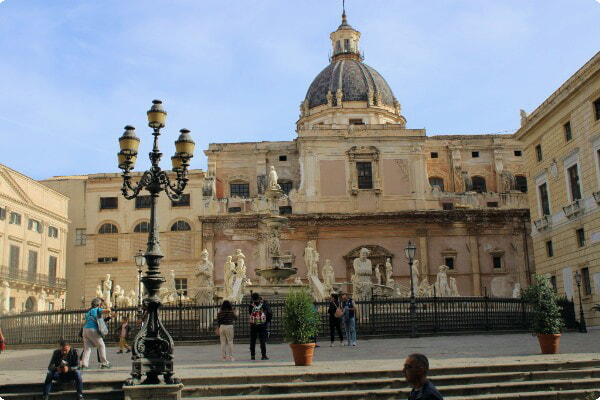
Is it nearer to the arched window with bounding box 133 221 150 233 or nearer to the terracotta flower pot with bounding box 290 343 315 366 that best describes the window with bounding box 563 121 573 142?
the terracotta flower pot with bounding box 290 343 315 366

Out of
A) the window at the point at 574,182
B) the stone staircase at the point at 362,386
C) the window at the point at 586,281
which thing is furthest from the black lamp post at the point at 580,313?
the stone staircase at the point at 362,386

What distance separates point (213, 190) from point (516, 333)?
29.0 m

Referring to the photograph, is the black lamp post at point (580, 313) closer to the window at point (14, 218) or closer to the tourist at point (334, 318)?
the tourist at point (334, 318)

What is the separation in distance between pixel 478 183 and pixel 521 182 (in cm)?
313

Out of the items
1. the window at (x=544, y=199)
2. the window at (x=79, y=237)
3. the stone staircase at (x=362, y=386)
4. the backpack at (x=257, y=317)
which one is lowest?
the stone staircase at (x=362, y=386)

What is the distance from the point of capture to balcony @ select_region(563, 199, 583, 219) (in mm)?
28766

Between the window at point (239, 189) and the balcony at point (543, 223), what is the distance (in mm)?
21990

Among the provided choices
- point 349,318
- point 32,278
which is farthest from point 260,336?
point 32,278

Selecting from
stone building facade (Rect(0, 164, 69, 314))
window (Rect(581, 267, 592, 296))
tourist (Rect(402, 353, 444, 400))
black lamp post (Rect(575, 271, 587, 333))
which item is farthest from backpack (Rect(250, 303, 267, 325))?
stone building facade (Rect(0, 164, 69, 314))

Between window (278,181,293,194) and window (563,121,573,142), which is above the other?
window (278,181,293,194)

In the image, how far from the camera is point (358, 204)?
46.5 m

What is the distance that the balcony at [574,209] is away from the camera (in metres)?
28.8

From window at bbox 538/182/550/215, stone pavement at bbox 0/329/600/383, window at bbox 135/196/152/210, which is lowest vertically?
stone pavement at bbox 0/329/600/383

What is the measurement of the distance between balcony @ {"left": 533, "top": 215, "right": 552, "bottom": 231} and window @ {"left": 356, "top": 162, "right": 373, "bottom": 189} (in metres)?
15.3
